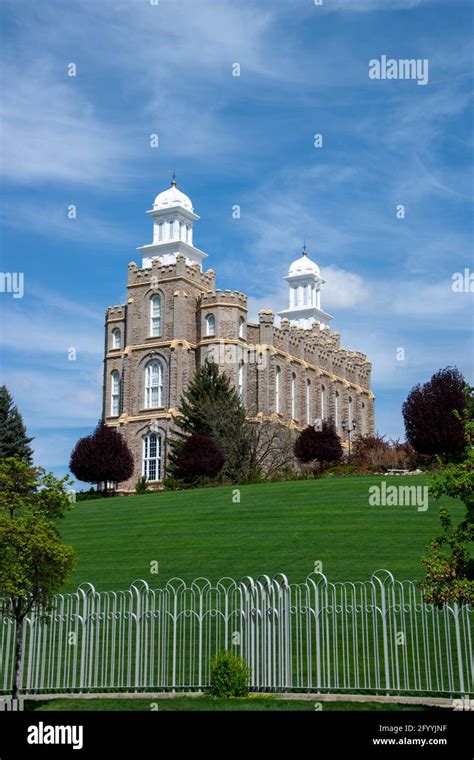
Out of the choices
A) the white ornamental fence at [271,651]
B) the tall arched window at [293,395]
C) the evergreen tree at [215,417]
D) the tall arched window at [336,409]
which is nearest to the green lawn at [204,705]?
the white ornamental fence at [271,651]

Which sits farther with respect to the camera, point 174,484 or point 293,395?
point 293,395

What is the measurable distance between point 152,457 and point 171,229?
1849 centimetres

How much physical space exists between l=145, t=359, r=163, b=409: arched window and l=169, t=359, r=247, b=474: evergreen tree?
612cm

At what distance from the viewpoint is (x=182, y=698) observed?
13.7 metres

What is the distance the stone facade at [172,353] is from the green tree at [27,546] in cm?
3601

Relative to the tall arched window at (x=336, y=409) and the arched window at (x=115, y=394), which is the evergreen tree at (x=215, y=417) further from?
the tall arched window at (x=336, y=409)

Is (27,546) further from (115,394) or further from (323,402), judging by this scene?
(323,402)

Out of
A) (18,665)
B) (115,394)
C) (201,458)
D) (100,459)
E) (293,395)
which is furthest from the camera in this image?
(293,395)

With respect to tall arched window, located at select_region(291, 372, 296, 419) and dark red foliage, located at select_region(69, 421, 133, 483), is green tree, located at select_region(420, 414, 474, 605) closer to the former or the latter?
dark red foliage, located at select_region(69, 421, 133, 483)

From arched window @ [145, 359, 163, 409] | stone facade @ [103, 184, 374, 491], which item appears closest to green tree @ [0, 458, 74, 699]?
stone facade @ [103, 184, 374, 491]

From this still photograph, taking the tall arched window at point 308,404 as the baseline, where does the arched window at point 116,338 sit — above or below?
above

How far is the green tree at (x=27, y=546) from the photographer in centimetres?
1427

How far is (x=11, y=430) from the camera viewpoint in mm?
52812

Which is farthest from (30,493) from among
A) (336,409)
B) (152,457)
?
(336,409)
